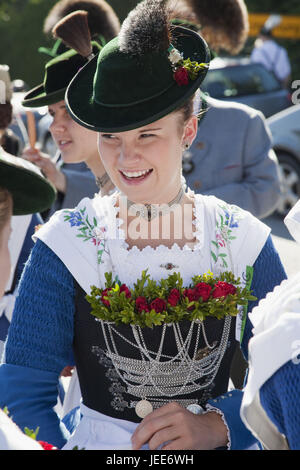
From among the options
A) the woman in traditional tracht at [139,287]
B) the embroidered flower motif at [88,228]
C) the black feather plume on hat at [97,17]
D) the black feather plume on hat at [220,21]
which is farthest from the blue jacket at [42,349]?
the black feather plume on hat at [220,21]

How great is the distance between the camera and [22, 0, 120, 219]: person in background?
3314mm

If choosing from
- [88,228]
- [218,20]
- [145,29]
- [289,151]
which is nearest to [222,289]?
[88,228]

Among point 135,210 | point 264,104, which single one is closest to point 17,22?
point 264,104

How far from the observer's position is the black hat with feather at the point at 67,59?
3.30 metres

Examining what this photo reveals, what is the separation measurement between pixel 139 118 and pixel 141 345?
67cm

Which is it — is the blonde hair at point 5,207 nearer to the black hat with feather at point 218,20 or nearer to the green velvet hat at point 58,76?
the green velvet hat at point 58,76

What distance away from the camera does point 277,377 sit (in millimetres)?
1626

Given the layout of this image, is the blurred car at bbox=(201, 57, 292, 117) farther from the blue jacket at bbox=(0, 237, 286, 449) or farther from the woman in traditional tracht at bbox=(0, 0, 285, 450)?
the blue jacket at bbox=(0, 237, 286, 449)

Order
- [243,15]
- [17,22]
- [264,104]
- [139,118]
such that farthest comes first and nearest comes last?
[17,22], [264,104], [243,15], [139,118]

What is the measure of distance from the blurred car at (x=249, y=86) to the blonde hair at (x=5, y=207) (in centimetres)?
939

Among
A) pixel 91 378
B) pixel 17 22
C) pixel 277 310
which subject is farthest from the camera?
pixel 17 22

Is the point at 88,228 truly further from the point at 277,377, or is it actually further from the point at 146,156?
the point at 277,377
